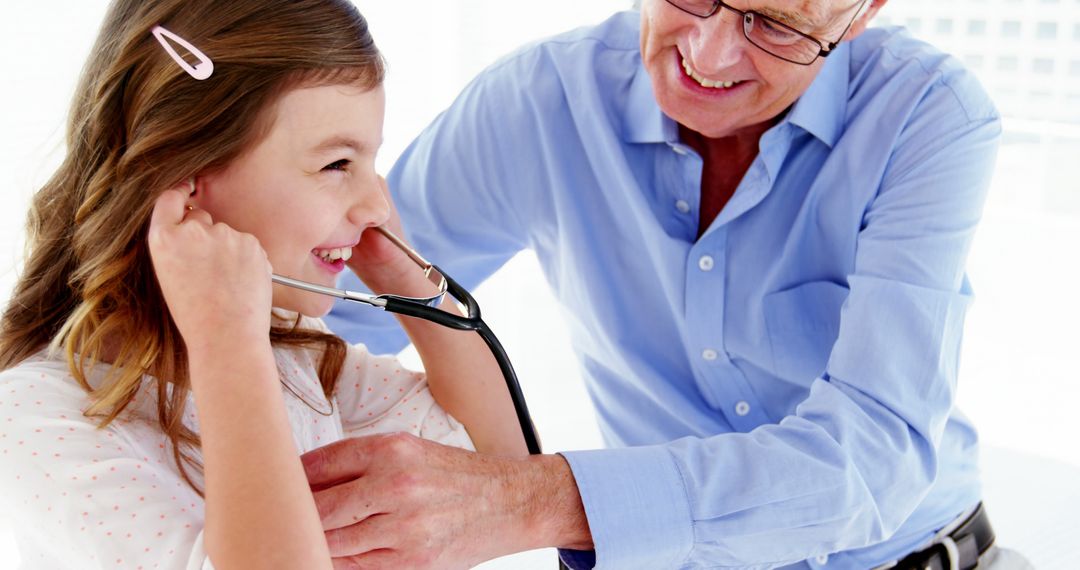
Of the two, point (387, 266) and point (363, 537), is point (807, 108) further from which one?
point (363, 537)

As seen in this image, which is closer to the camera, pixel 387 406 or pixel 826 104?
pixel 387 406

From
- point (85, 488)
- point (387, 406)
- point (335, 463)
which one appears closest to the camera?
point (85, 488)

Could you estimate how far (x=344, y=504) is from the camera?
3.80 ft

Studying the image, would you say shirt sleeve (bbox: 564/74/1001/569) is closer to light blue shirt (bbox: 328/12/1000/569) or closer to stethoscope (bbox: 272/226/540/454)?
light blue shirt (bbox: 328/12/1000/569)

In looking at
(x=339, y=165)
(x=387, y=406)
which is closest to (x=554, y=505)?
(x=387, y=406)

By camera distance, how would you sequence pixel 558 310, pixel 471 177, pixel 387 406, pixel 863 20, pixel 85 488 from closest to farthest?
pixel 85 488, pixel 387 406, pixel 863 20, pixel 471 177, pixel 558 310

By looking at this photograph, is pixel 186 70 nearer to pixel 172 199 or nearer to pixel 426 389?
pixel 172 199

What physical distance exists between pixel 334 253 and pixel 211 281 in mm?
292

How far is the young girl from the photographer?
1065 mm

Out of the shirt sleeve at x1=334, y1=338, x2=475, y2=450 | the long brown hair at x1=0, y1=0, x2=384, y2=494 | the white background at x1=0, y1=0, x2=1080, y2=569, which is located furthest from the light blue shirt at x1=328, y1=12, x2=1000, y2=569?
the white background at x1=0, y1=0, x2=1080, y2=569

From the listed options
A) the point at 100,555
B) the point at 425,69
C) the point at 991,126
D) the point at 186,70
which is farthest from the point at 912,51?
the point at 425,69

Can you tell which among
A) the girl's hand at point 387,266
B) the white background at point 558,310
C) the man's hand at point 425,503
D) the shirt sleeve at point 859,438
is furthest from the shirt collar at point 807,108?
the white background at point 558,310

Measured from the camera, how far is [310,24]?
127 cm

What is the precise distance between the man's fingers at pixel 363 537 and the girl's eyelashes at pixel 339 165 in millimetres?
393
